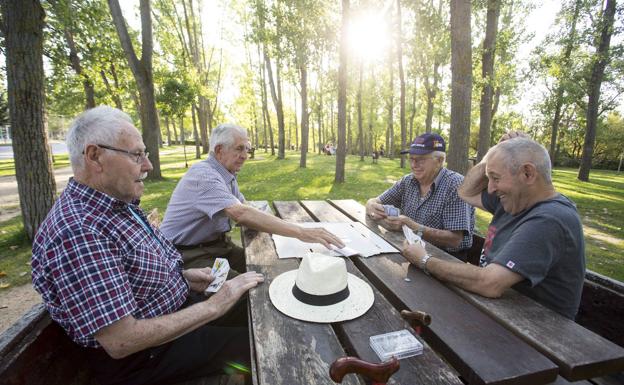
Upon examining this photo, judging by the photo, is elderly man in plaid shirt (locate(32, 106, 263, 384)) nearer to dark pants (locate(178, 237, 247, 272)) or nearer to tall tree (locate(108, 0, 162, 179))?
dark pants (locate(178, 237, 247, 272))

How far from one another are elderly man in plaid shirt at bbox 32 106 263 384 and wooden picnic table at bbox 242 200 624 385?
1.29 ft

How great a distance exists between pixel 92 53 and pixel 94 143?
954cm

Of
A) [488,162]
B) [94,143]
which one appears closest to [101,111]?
[94,143]

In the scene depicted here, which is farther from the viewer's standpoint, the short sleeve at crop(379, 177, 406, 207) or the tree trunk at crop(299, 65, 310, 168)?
the tree trunk at crop(299, 65, 310, 168)

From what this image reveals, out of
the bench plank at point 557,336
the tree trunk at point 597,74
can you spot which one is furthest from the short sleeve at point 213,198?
the tree trunk at point 597,74

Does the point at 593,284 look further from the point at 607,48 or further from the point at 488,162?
the point at 607,48

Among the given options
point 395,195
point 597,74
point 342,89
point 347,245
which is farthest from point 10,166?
point 597,74

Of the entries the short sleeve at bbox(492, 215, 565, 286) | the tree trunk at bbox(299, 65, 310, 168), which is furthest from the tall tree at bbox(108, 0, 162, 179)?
the short sleeve at bbox(492, 215, 565, 286)

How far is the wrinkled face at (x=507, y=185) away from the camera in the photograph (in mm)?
1891

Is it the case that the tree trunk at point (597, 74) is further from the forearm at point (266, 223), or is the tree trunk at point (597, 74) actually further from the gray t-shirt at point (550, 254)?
the forearm at point (266, 223)

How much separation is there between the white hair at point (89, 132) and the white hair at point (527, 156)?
227 cm

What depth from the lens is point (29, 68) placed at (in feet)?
14.2

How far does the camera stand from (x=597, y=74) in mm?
14008

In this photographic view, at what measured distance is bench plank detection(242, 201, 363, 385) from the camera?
1.08 metres
